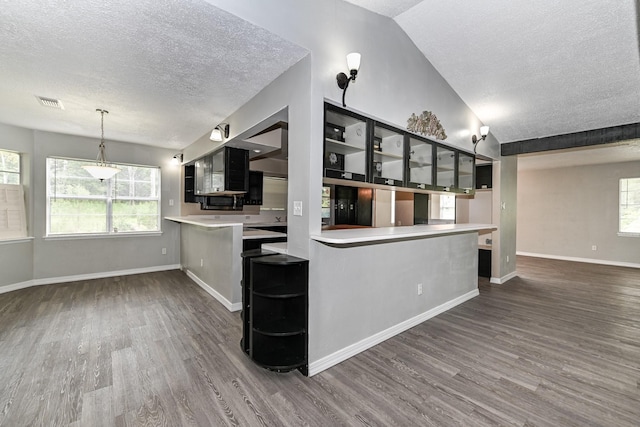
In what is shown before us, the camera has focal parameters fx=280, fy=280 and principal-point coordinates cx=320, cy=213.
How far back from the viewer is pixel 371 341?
2678 mm

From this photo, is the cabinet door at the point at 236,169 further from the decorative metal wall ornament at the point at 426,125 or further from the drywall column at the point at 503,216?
the drywall column at the point at 503,216

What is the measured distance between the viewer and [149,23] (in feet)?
6.10

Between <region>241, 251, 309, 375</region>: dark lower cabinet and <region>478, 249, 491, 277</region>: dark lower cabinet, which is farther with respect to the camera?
<region>478, 249, 491, 277</region>: dark lower cabinet

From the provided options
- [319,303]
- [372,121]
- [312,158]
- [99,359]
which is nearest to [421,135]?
[372,121]

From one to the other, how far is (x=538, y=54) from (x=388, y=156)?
1.96 metres

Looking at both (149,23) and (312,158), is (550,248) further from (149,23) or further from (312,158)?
(149,23)

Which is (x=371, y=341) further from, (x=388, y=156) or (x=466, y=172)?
(x=466, y=172)

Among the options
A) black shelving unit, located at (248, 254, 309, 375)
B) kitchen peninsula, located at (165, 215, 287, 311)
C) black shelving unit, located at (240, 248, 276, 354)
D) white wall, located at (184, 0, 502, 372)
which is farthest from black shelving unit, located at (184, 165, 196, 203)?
black shelving unit, located at (248, 254, 309, 375)

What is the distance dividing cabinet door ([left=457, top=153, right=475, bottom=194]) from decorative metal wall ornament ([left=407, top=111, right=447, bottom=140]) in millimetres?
748

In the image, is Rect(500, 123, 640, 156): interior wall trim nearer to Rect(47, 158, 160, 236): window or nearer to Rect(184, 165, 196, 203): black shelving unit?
Rect(184, 165, 196, 203): black shelving unit

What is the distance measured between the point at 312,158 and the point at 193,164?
435 cm

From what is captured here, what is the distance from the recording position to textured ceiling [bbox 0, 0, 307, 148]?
1787 millimetres

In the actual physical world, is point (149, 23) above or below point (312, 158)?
above

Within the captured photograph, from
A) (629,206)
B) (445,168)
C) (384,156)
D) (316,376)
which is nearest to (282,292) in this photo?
(316,376)
